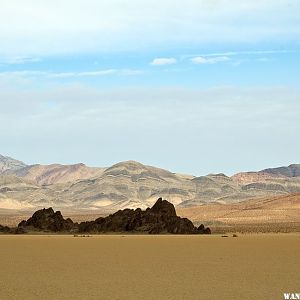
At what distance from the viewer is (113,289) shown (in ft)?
68.4

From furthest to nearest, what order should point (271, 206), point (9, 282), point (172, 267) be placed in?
1. point (271, 206)
2. point (172, 267)
3. point (9, 282)

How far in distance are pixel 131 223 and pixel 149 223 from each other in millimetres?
1896

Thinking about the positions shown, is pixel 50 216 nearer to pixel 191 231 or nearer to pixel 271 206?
pixel 191 231

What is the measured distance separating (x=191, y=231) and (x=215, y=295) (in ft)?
183

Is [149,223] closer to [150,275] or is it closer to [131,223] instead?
[131,223]

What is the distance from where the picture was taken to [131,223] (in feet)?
251

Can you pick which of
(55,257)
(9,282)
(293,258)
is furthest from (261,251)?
(9,282)

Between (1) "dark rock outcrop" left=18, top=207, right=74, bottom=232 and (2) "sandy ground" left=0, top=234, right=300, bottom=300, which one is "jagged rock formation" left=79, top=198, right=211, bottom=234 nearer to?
(1) "dark rock outcrop" left=18, top=207, right=74, bottom=232

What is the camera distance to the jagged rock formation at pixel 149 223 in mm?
74875

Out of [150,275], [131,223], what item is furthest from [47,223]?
[150,275]

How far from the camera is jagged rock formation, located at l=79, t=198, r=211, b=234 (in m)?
74.9

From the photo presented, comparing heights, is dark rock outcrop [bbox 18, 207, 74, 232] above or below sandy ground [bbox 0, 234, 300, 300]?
above

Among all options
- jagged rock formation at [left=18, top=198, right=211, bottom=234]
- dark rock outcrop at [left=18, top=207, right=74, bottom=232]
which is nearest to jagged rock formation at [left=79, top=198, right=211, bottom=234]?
jagged rock formation at [left=18, top=198, right=211, bottom=234]

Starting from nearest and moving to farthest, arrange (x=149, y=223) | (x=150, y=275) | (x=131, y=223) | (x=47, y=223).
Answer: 1. (x=150, y=275)
2. (x=131, y=223)
3. (x=149, y=223)
4. (x=47, y=223)
